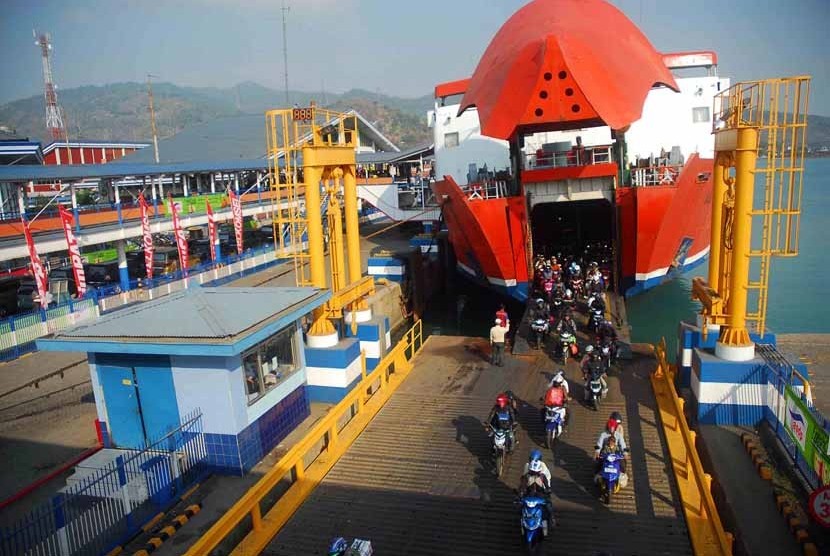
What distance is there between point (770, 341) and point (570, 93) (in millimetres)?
6316

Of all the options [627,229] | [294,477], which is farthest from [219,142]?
[294,477]

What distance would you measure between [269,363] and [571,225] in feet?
57.2

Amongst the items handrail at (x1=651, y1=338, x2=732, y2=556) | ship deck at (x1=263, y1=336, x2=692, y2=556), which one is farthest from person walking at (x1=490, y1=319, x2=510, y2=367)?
handrail at (x1=651, y1=338, x2=732, y2=556)

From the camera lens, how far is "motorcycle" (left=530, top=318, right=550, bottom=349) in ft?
46.9

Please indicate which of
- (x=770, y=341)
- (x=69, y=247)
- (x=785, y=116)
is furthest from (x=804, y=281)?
(x=69, y=247)

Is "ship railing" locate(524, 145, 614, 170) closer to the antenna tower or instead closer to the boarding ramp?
the boarding ramp

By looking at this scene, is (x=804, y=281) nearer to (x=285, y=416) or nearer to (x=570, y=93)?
(x=570, y=93)

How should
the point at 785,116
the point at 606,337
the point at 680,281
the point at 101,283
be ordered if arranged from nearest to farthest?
the point at 785,116
the point at 606,337
the point at 101,283
the point at 680,281

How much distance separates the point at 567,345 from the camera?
1341 cm

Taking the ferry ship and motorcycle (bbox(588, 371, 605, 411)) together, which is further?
the ferry ship

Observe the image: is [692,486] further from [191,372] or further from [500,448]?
[191,372]

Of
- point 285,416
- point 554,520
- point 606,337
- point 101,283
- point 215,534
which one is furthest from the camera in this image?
point 101,283

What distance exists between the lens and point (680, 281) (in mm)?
31844

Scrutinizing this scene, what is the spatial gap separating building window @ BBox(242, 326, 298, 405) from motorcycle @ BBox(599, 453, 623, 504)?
5.12 metres
